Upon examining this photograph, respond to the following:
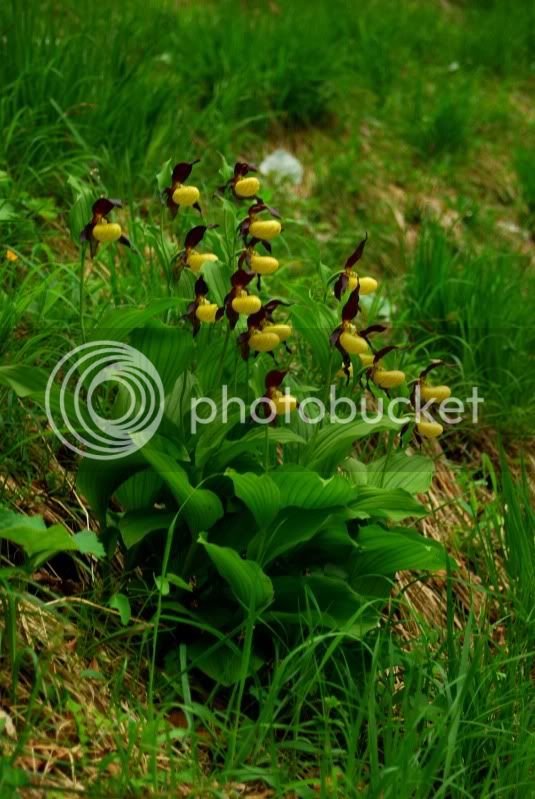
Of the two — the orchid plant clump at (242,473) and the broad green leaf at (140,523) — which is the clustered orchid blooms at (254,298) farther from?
the broad green leaf at (140,523)

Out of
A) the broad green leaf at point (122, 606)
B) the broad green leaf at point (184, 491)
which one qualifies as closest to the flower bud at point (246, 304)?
the broad green leaf at point (184, 491)

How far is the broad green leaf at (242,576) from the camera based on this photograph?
1.26 metres

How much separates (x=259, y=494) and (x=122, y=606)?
25cm

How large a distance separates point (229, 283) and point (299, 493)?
331 mm

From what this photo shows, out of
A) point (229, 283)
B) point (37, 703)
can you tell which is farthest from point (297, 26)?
point (37, 703)

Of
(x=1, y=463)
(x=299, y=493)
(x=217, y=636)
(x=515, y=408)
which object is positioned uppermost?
(x=299, y=493)

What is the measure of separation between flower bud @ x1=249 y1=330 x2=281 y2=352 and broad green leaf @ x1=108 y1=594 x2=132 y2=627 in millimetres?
402

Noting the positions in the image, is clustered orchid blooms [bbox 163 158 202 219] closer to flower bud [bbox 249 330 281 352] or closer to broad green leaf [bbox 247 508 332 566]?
flower bud [bbox 249 330 281 352]

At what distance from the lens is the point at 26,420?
1.55 meters

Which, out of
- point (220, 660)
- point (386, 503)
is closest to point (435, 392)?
point (386, 503)

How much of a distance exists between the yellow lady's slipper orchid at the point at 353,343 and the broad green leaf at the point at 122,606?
0.48 m

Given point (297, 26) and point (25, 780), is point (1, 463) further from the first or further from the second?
point (297, 26)

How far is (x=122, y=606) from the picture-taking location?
1.29 m

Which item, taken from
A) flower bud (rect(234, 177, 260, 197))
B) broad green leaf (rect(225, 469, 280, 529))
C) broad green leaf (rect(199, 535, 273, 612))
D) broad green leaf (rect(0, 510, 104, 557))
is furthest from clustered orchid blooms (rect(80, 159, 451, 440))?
broad green leaf (rect(0, 510, 104, 557))
